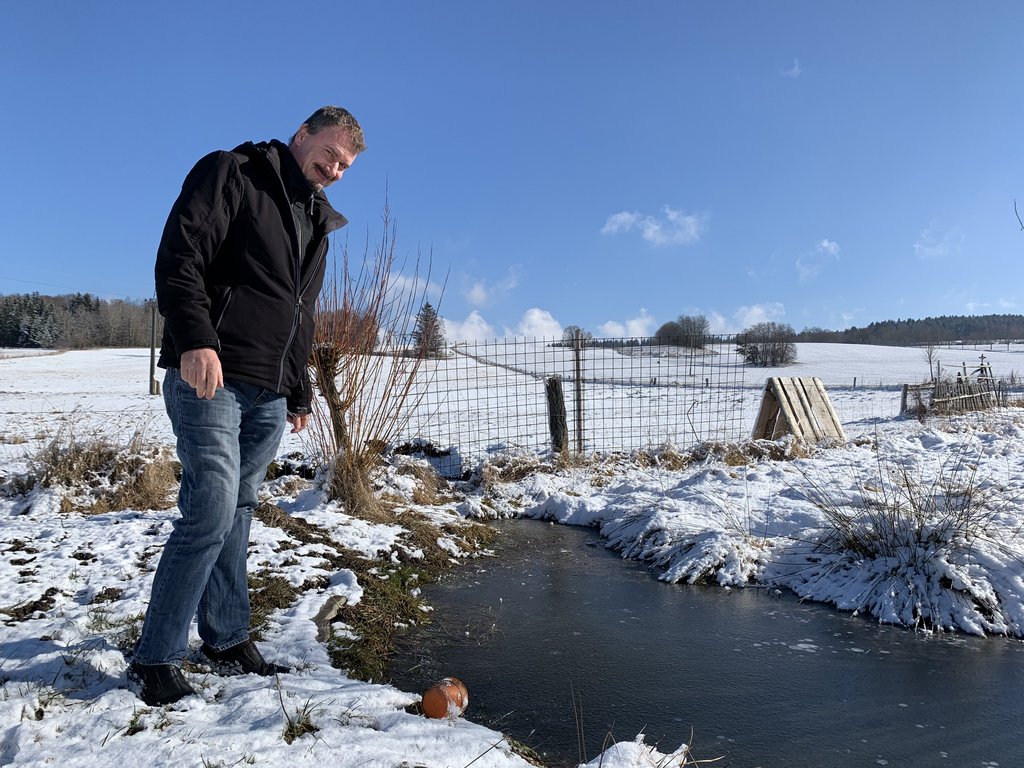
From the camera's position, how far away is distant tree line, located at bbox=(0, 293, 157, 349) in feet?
207

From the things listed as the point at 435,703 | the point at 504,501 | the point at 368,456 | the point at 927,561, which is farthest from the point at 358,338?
the point at 927,561

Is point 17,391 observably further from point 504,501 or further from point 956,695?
point 956,695

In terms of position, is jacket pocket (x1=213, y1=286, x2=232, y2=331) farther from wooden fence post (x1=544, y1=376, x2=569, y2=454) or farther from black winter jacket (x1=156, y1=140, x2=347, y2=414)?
wooden fence post (x1=544, y1=376, x2=569, y2=454)

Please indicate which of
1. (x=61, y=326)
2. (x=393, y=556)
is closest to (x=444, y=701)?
(x=393, y=556)

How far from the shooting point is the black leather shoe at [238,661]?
2.06 m

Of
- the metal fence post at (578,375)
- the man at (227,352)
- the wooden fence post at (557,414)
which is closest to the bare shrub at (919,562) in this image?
the man at (227,352)

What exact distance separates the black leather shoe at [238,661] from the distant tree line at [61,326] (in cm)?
6918

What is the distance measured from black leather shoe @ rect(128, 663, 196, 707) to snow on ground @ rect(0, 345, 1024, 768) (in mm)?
36

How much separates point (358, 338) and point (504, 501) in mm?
1961

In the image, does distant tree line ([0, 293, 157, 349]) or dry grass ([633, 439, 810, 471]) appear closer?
dry grass ([633, 439, 810, 471])

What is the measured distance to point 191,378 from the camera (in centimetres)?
166

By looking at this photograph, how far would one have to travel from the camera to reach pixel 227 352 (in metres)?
1.81

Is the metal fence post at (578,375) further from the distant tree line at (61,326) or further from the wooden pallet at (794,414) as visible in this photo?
the distant tree line at (61,326)

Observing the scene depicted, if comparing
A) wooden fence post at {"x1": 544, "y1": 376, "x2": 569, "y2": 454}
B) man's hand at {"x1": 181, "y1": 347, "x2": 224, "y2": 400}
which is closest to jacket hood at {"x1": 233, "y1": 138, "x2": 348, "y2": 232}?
man's hand at {"x1": 181, "y1": 347, "x2": 224, "y2": 400}
